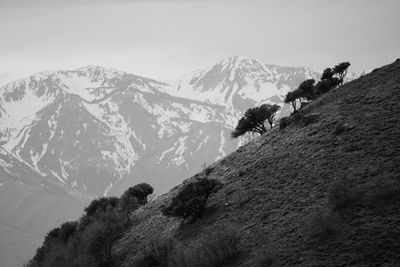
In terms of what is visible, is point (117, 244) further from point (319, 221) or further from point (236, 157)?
point (319, 221)

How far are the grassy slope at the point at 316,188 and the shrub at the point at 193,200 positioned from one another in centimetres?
101

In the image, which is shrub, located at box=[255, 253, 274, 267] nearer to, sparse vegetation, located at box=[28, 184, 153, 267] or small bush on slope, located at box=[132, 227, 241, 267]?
small bush on slope, located at box=[132, 227, 241, 267]

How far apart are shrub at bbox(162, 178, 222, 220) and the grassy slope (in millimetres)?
1009

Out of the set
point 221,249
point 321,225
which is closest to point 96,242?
point 221,249

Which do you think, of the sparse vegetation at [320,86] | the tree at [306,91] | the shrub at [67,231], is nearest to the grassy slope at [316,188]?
the shrub at [67,231]

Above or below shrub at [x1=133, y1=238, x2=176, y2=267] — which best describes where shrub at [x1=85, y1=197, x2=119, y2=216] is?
above

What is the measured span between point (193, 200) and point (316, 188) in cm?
1327

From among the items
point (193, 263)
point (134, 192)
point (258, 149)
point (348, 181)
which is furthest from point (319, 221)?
point (134, 192)

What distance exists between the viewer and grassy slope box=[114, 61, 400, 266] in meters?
29.3

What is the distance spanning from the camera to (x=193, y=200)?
45.9m

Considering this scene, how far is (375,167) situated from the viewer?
3547 centimetres

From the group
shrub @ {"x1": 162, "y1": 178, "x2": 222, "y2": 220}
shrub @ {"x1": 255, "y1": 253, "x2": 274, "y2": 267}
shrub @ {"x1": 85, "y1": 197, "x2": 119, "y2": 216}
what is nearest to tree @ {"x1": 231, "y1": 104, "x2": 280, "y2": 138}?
shrub @ {"x1": 85, "y1": 197, "x2": 119, "y2": 216}

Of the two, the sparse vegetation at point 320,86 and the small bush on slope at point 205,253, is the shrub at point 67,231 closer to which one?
the small bush on slope at point 205,253

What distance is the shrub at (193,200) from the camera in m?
45.3
